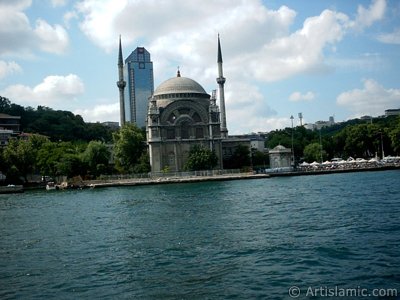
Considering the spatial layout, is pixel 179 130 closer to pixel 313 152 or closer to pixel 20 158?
pixel 20 158

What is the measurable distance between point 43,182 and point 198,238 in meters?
58.3

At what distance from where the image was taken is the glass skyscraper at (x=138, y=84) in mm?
142500

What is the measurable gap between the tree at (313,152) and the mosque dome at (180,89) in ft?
71.1

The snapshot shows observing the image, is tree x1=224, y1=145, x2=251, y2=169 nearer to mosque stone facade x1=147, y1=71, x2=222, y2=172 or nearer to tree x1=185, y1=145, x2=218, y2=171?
mosque stone facade x1=147, y1=71, x2=222, y2=172

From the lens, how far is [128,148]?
235 ft

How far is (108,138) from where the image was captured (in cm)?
11538

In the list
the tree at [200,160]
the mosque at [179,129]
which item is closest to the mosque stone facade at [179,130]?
the mosque at [179,129]

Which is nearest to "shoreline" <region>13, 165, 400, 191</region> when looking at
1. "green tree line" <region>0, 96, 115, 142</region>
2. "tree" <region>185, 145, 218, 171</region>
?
"tree" <region>185, 145, 218, 171</region>

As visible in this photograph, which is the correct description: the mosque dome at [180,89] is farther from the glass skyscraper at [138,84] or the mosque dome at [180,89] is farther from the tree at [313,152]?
the glass skyscraper at [138,84]

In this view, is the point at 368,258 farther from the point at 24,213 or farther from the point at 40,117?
the point at 40,117

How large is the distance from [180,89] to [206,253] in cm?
6302

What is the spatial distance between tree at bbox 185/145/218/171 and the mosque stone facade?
3.88m

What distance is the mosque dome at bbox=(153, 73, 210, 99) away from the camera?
Result: 250 feet

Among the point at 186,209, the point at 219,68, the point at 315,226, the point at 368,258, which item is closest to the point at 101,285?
the point at 368,258
